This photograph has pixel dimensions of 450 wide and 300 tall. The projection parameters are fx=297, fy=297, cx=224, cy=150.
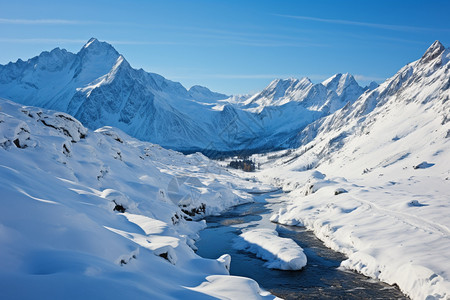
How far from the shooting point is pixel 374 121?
17062 centimetres

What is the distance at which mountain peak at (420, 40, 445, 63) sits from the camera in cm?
18125

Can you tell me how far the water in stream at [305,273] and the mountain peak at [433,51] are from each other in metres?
193

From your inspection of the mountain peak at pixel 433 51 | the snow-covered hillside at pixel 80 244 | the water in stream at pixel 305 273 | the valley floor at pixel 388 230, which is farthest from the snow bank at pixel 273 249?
the mountain peak at pixel 433 51

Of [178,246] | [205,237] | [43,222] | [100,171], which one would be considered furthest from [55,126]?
[43,222]

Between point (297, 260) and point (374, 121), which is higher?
point (374, 121)

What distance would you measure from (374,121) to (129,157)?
15280cm

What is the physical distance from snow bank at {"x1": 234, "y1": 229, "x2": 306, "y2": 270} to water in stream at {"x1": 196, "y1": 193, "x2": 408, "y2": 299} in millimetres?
754

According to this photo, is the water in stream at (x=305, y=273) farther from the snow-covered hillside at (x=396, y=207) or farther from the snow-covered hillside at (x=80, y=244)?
the snow-covered hillside at (x=80, y=244)

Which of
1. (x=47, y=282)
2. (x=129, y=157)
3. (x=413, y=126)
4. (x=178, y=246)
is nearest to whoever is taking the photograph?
(x=47, y=282)

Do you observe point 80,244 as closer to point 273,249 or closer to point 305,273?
point 305,273

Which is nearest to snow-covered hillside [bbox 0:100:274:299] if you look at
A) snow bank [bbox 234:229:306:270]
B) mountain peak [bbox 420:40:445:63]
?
snow bank [bbox 234:229:306:270]

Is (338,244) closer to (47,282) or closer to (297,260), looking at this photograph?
(297,260)

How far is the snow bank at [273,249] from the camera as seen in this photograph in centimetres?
2955

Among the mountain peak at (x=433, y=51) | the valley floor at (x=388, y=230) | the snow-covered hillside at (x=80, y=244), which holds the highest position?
the mountain peak at (x=433, y=51)
